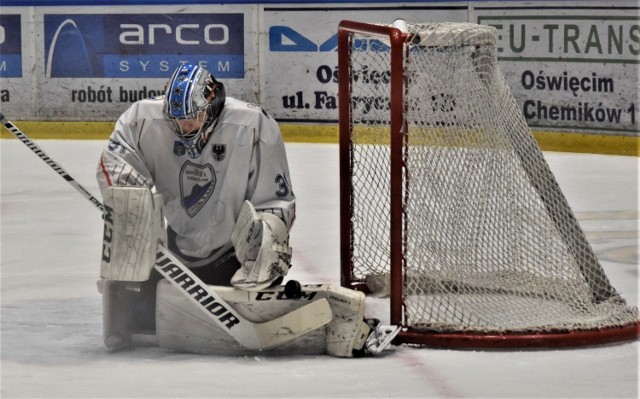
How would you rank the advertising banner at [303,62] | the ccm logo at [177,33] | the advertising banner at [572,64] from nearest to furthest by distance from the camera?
1. the advertising banner at [572,64]
2. the advertising banner at [303,62]
3. the ccm logo at [177,33]

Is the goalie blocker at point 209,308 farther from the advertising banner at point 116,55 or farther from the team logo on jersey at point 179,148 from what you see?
the advertising banner at point 116,55

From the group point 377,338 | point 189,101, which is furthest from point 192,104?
point 377,338

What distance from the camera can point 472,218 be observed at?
3801mm

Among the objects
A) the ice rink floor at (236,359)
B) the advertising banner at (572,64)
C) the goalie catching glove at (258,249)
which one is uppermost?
the advertising banner at (572,64)

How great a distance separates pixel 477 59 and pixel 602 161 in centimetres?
367

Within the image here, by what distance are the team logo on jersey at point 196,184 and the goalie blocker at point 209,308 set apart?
26cm

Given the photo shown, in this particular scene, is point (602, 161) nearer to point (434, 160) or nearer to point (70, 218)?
point (70, 218)

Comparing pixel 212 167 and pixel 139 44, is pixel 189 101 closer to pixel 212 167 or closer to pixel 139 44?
pixel 212 167

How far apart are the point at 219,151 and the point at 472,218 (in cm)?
73

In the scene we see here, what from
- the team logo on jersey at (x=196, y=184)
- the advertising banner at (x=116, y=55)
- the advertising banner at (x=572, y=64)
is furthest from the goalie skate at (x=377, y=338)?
the advertising banner at (x=116, y=55)

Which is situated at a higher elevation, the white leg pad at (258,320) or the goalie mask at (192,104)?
the goalie mask at (192,104)

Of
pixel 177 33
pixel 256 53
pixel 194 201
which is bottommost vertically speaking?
pixel 194 201

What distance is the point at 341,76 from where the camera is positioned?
13.6 feet

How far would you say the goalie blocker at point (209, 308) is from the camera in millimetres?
3287
